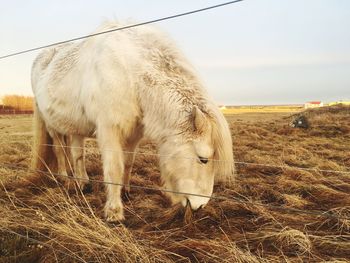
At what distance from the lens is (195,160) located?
11.1ft

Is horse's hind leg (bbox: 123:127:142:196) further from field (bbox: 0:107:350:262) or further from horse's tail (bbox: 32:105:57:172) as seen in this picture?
horse's tail (bbox: 32:105:57:172)

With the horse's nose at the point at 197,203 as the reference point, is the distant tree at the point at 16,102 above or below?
below

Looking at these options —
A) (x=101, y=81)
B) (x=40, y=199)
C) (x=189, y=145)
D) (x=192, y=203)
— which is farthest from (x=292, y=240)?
(x=40, y=199)

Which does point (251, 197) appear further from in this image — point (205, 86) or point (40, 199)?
point (40, 199)

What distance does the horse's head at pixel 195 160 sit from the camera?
335 cm

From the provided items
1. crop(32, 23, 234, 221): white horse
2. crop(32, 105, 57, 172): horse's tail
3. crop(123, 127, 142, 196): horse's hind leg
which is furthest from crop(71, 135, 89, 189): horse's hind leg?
crop(123, 127, 142, 196): horse's hind leg

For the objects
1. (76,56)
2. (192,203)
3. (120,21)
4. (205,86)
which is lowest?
(192,203)

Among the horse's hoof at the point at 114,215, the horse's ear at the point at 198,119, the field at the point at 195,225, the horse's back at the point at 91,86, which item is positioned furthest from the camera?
the horse's back at the point at 91,86

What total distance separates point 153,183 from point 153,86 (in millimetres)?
1948

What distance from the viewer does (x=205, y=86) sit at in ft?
12.6

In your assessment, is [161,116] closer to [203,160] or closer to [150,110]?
[150,110]

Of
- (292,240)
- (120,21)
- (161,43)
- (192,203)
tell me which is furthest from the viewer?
(120,21)

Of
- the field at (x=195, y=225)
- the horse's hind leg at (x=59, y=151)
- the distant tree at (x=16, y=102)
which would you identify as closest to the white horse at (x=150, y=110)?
the field at (x=195, y=225)

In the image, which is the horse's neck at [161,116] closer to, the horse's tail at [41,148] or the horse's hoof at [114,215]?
the horse's hoof at [114,215]
